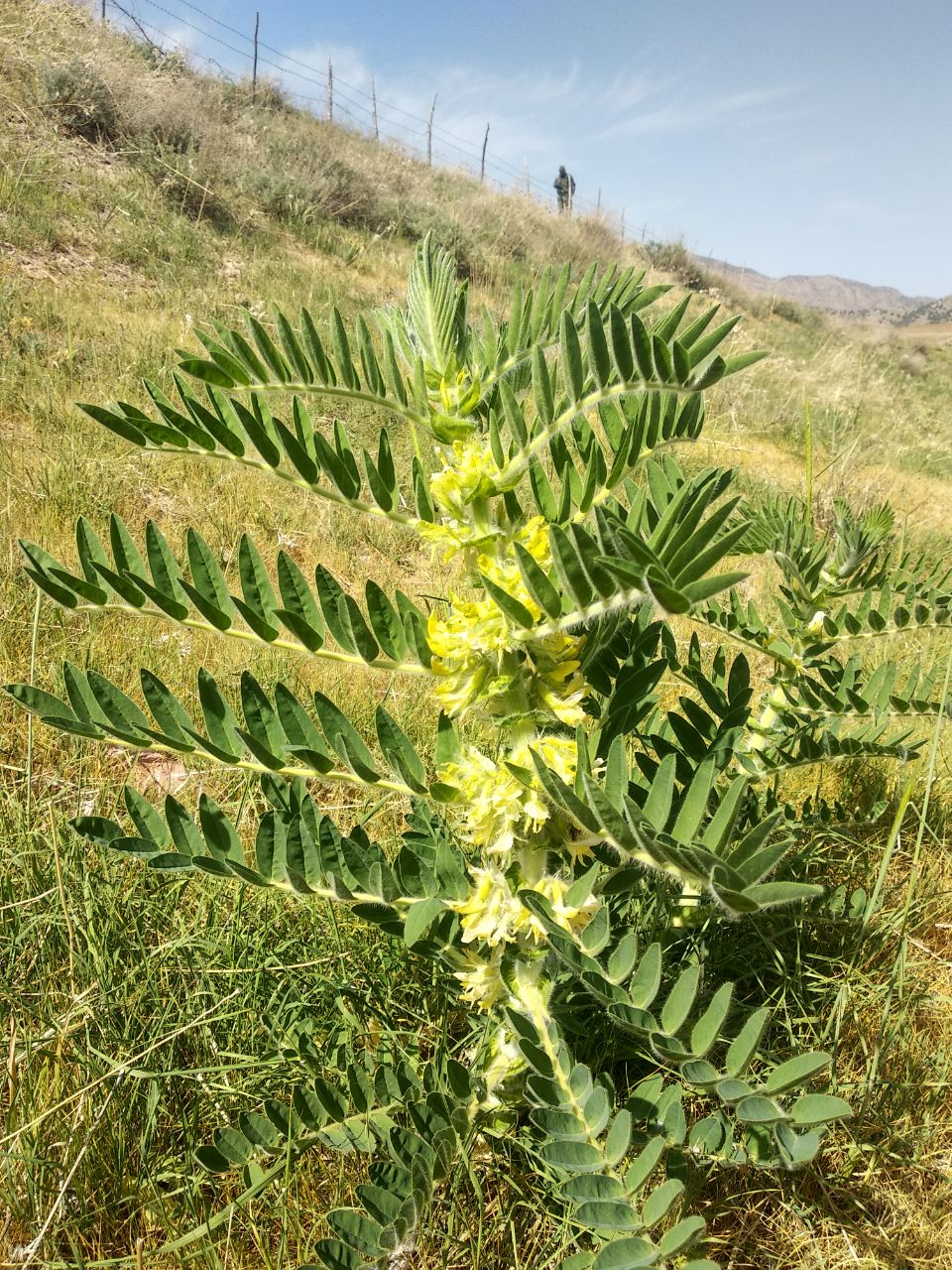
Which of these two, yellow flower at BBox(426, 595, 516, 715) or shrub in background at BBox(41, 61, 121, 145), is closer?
yellow flower at BBox(426, 595, 516, 715)

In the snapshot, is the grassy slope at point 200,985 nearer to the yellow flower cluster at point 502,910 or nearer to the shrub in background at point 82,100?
the yellow flower cluster at point 502,910

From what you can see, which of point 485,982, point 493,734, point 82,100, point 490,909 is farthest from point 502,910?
point 82,100

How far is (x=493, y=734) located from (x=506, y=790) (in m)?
0.19

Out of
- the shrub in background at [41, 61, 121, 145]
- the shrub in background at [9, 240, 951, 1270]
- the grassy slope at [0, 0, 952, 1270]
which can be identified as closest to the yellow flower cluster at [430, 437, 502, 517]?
the shrub in background at [9, 240, 951, 1270]

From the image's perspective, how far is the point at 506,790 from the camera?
0.97 metres

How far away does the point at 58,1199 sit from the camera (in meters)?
0.99

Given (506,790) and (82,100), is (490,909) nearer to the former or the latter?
(506,790)

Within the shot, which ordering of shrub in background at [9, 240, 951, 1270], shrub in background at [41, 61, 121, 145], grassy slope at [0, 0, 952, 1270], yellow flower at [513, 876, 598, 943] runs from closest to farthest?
shrub in background at [9, 240, 951, 1270] → yellow flower at [513, 876, 598, 943] → grassy slope at [0, 0, 952, 1270] → shrub in background at [41, 61, 121, 145]

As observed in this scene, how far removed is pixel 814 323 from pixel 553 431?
2258 centimetres

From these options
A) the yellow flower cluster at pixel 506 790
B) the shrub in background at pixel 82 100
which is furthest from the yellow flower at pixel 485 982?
the shrub in background at pixel 82 100

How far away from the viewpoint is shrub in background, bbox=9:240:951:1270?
2.60ft

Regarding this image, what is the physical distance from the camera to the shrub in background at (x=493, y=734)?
0.79 m

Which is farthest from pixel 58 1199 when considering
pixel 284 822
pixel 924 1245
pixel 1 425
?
pixel 1 425

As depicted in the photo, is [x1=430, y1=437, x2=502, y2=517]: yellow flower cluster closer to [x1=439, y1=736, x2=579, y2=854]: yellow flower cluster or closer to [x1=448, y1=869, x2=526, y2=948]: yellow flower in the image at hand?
[x1=439, y1=736, x2=579, y2=854]: yellow flower cluster
